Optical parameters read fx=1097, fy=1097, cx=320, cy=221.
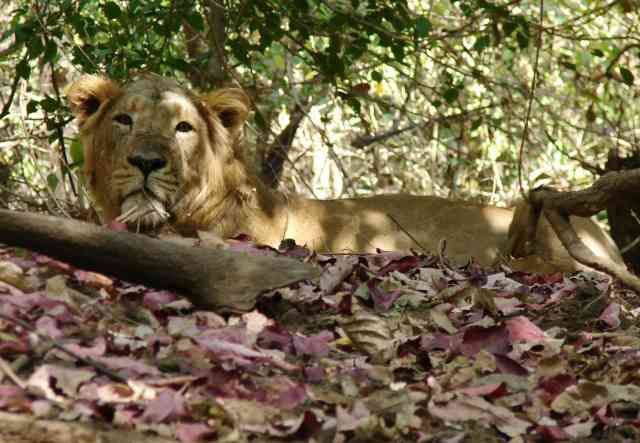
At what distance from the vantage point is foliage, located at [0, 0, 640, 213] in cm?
639

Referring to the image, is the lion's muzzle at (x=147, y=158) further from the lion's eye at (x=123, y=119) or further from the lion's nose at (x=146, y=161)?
the lion's eye at (x=123, y=119)

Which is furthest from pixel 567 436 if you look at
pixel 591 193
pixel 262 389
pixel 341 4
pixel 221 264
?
pixel 341 4

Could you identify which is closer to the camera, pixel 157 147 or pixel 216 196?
pixel 157 147

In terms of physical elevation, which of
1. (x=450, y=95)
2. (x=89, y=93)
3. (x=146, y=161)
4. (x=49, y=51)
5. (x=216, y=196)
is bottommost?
(x=216, y=196)

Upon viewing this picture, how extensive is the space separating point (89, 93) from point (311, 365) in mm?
3535

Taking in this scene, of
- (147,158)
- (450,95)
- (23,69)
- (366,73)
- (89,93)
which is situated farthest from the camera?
(366,73)

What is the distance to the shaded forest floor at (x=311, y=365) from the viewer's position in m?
2.56

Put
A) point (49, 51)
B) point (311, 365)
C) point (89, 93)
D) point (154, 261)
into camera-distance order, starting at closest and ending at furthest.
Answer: point (311, 365) → point (154, 261) → point (49, 51) → point (89, 93)

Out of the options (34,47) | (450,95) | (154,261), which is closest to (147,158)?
(34,47)

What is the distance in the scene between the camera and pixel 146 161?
5684 millimetres

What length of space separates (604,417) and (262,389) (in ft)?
2.93

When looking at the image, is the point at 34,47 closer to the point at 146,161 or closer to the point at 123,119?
the point at 123,119

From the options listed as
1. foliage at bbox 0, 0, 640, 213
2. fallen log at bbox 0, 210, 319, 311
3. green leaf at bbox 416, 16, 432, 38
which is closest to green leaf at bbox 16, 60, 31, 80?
foliage at bbox 0, 0, 640, 213

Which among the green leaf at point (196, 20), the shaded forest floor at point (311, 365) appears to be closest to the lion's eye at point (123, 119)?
the green leaf at point (196, 20)
